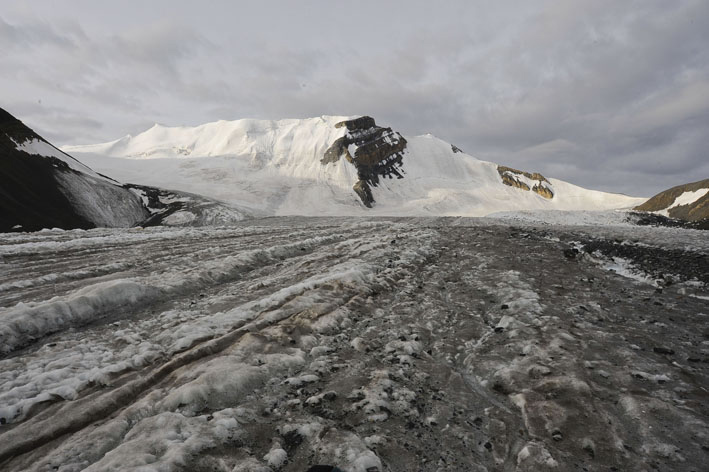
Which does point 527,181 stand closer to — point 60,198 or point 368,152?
point 368,152

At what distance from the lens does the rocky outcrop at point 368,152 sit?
378ft

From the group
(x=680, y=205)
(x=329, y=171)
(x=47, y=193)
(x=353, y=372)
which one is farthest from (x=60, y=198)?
(x=680, y=205)

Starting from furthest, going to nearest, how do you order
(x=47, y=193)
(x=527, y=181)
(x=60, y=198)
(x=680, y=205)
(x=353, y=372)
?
(x=527, y=181) < (x=680, y=205) < (x=60, y=198) < (x=47, y=193) < (x=353, y=372)

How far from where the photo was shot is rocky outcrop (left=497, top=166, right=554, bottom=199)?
13271 cm

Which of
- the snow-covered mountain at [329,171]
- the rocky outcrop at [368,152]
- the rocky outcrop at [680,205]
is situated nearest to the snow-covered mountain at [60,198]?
the snow-covered mountain at [329,171]

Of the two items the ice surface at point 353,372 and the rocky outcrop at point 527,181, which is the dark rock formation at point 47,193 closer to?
the ice surface at point 353,372

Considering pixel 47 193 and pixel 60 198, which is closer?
pixel 47 193

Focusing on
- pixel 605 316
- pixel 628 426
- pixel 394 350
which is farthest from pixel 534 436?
pixel 605 316

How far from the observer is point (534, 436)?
4.39 m

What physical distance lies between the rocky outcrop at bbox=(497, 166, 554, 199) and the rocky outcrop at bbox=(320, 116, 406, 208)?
42.0 m

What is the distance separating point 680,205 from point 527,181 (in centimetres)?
5100

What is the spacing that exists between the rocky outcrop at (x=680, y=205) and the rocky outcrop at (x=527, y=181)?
34.4 meters

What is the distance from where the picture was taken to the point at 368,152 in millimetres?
126438

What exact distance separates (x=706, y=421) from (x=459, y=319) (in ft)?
14.5
